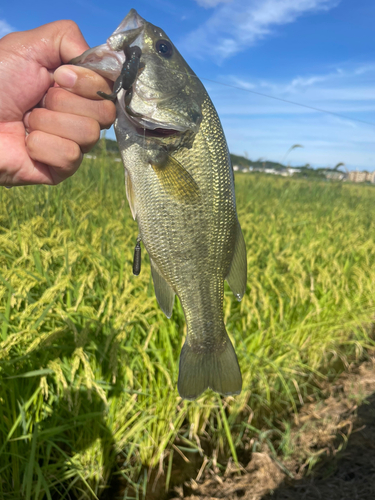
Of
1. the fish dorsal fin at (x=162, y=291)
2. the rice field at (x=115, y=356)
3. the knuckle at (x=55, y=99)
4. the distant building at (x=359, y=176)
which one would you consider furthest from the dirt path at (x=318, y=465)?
the distant building at (x=359, y=176)

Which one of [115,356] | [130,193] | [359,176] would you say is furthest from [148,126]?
[359,176]

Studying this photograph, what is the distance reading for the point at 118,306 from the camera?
7.00ft

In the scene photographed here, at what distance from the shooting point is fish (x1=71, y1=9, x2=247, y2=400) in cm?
131

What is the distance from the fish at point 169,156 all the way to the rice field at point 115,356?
73cm

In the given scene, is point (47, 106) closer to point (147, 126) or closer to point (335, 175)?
point (147, 126)

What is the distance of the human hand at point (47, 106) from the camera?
1444mm

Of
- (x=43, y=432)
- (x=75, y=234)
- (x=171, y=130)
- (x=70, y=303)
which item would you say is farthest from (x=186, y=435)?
(x=171, y=130)

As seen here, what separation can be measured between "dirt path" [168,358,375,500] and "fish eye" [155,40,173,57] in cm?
261

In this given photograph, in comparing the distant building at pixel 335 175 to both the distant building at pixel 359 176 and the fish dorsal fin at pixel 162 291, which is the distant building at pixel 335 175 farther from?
the fish dorsal fin at pixel 162 291

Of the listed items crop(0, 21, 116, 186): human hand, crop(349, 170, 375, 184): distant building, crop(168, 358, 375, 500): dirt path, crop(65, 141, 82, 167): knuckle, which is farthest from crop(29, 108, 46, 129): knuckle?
crop(349, 170, 375, 184): distant building

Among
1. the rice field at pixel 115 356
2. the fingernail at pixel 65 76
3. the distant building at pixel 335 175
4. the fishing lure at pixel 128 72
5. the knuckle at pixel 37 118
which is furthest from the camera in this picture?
the distant building at pixel 335 175

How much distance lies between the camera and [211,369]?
1585mm

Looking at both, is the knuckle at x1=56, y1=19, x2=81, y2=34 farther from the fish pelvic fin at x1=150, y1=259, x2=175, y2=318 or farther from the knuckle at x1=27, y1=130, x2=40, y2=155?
the fish pelvic fin at x1=150, y1=259, x2=175, y2=318

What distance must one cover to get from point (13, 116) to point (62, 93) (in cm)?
41
